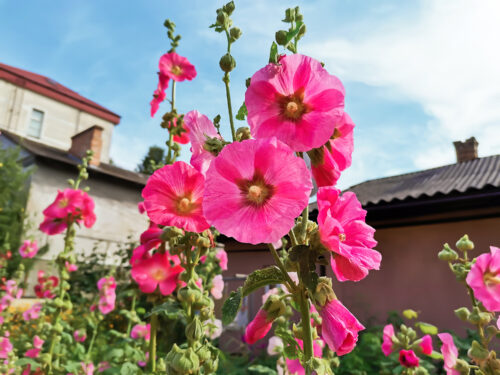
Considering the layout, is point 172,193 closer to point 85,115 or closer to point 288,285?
point 288,285

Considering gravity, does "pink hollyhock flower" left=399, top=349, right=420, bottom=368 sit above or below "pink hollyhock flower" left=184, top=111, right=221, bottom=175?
below

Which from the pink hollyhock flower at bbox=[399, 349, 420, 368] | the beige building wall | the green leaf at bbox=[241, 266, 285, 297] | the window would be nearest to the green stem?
the green leaf at bbox=[241, 266, 285, 297]

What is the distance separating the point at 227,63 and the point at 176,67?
1.23 meters

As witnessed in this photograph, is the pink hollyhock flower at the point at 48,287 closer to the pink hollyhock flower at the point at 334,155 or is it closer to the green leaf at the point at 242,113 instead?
the green leaf at the point at 242,113

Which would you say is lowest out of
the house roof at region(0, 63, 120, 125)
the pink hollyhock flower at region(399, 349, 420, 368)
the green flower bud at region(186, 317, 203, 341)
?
the pink hollyhock flower at region(399, 349, 420, 368)

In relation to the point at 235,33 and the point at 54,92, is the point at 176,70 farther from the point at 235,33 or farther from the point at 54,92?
the point at 54,92

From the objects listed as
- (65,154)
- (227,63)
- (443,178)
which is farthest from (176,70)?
(65,154)

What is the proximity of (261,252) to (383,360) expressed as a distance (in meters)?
Answer: 3.11

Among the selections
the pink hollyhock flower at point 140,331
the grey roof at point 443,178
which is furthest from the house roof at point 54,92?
the pink hollyhock flower at point 140,331

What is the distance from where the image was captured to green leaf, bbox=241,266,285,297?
613 millimetres

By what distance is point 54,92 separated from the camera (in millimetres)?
19016

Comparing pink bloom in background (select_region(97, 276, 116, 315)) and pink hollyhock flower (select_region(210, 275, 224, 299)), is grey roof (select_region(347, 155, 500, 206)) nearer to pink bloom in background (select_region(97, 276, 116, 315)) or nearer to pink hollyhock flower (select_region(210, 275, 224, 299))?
pink hollyhock flower (select_region(210, 275, 224, 299))

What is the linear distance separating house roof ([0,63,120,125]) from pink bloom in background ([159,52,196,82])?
1998 centimetres

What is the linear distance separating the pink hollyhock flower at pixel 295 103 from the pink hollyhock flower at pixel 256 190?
6 centimetres
